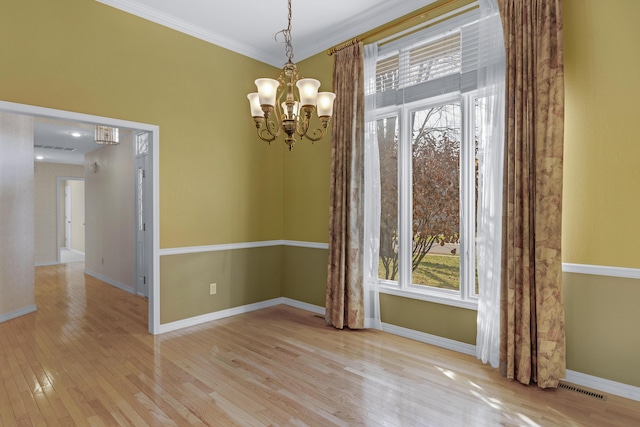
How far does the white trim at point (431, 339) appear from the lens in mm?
3225

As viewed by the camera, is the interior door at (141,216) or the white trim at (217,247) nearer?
the white trim at (217,247)

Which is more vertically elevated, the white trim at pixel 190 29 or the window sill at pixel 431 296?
the white trim at pixel 190 29

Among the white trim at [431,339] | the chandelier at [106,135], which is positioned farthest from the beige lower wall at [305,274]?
the chandelier at [106,135]

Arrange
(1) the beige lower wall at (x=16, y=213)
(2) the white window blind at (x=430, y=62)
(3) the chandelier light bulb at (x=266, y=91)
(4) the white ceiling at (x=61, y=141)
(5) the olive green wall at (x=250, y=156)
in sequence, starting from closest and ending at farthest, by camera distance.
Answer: (3) the chandelier light bulb at (x=266, y=91), (5) the olive green wall at (x=250, y=156), (2) the white window blind at (x=430, y=62), (1) the beige lower wall at (x=16, y=213), (4) the white ceiling at (x=61, y=141)

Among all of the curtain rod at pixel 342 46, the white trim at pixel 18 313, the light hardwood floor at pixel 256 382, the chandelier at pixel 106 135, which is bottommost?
the light hardwood floor at pixel 256 382

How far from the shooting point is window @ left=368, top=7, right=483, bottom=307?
326 cm

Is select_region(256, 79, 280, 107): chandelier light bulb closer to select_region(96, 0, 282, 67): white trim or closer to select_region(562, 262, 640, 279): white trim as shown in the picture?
select_region(96, 0, 282, 67): white trim

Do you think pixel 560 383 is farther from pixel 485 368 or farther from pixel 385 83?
pixel 385 83

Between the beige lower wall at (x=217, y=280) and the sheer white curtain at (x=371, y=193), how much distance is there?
154cm

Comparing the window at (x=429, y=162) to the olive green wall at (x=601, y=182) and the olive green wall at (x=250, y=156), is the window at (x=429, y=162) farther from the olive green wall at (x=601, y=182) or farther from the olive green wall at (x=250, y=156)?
the olive green wall at (x=601, y=182)

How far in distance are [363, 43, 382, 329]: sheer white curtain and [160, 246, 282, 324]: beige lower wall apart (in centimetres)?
154

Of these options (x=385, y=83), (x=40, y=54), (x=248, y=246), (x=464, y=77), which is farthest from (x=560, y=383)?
(x=40, y=54)

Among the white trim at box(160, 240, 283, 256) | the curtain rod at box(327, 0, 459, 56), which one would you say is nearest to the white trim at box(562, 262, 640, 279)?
the curtain rod at box(327, 0, 459, 56)

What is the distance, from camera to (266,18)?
12.4ft
